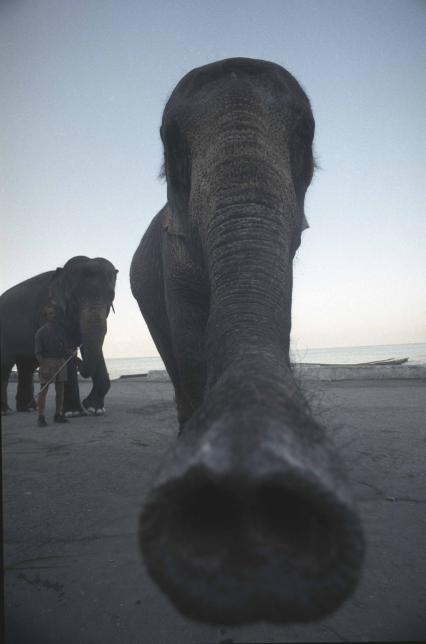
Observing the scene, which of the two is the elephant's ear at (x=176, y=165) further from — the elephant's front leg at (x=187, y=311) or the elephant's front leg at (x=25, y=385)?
the elephant's front leg at (x=25, y=385)

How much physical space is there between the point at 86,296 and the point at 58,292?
0.63m

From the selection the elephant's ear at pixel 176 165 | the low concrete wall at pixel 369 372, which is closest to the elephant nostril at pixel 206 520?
the elephant's ear at pixel 176 165

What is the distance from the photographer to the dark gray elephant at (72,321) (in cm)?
736

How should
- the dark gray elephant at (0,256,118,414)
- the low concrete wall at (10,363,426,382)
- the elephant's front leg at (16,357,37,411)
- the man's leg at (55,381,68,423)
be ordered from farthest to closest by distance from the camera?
the low concrete wall at (10,363,426,382)
the elephant's front leg at (16,357,37,411)
the dark gray elephant at (0,256,118,414)
the man's leg at (55,381,68,423)

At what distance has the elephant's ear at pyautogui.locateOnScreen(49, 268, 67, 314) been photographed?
25.8ft

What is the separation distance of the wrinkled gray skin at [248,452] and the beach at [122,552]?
568 millimetres

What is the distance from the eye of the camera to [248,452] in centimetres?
74

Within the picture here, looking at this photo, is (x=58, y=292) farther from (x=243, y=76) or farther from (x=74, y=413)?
(x=243, y=76)

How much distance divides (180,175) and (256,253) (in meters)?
1.17

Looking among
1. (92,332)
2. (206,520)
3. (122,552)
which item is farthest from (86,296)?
(206,520)

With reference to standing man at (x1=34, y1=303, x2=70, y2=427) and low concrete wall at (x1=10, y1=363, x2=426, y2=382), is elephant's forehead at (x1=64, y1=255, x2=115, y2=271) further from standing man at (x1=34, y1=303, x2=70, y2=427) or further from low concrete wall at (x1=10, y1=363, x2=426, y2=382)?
low concrete wall at (x1=10, y1=363, x2=426, y2=382)

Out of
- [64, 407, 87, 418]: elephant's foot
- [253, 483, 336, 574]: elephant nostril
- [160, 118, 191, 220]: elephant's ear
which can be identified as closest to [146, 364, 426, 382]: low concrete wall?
[64, 407, 87, 418]: elephant's foot

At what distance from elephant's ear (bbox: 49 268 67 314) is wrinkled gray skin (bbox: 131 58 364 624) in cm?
606

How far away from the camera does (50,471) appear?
128 inches
